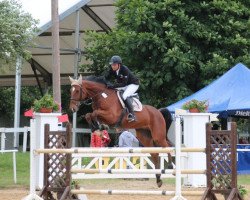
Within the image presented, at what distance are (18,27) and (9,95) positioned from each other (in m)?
20.4

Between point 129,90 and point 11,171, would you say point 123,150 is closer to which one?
point 129,90

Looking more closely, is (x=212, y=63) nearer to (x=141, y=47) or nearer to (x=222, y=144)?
(x=141, y=47)

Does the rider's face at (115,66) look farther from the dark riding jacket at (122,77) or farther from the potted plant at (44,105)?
the potted plant at (44,105)

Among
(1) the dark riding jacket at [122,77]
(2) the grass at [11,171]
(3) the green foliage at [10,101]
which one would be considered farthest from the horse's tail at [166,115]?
(3) the green foliage at [10,101]

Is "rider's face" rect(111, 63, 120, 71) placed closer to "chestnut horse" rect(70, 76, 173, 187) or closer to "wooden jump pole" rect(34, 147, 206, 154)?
"chestnut horse" rect(70, 76, 173, 187)

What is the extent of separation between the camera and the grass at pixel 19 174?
56.2 feet

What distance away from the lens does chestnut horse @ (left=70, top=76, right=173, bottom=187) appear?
13438 mm

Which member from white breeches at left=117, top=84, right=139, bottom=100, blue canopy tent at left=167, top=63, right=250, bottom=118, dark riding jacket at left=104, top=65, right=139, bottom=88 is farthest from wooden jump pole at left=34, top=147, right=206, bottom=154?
blue canopy tent at left=167, top=63, right=250, bottom=118

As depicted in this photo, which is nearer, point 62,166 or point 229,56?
point 62,166

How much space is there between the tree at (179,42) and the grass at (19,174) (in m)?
4.56

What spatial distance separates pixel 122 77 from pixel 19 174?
23.9 ft

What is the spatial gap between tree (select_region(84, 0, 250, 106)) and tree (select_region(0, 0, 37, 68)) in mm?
5517

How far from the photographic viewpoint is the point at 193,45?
2570cm

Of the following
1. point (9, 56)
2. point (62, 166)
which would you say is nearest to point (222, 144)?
point (62, 166)
